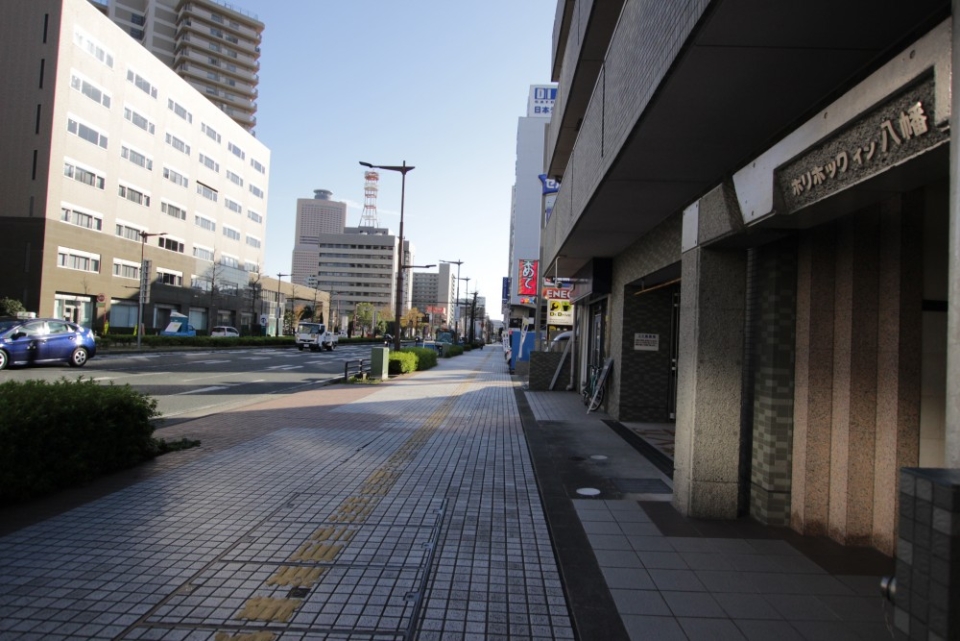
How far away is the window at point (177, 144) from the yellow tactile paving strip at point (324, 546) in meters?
59.8

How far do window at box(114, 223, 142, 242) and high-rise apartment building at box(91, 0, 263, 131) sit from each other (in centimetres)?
4143

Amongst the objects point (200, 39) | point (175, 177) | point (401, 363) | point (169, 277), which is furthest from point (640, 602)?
point (200, 39)

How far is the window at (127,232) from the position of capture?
50594 mm

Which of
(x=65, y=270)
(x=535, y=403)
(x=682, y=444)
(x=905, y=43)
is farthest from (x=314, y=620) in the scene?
(x=65, y=270)

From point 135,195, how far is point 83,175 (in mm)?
6598

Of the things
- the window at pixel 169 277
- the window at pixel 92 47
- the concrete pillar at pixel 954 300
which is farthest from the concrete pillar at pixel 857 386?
the window at pixel 169 277

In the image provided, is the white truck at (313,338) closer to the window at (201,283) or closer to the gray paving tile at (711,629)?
the window at (201,283)

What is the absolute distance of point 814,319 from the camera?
195 inches

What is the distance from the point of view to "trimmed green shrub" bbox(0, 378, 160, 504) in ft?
17.2

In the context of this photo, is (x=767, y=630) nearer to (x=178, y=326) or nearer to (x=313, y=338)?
(x=313, y=338)

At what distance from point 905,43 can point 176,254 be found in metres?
64.5

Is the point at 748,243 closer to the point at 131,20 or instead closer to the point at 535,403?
the point at 535,403

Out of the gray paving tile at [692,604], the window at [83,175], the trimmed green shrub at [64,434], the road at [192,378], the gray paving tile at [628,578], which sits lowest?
the road at [192,378]

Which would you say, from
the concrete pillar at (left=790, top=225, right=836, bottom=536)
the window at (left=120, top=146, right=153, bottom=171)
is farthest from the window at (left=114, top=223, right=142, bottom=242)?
the concrete pillar at (left=790, top=225, right=836, bottom=536)
